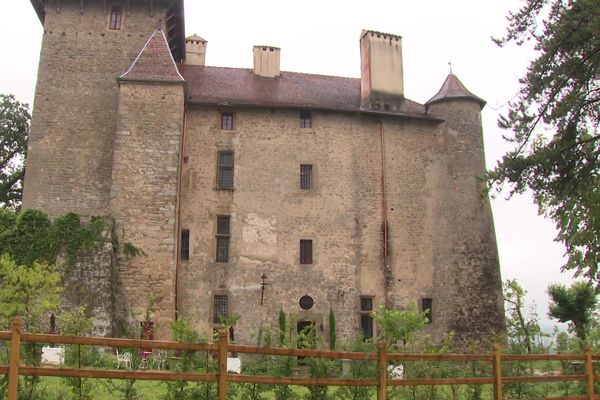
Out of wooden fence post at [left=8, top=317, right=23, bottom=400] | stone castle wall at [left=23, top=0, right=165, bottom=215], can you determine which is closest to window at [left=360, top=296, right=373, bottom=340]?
stone castle wall at [left=23, top=0, right=165, bottom=215]

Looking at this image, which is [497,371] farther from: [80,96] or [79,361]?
[80,96]

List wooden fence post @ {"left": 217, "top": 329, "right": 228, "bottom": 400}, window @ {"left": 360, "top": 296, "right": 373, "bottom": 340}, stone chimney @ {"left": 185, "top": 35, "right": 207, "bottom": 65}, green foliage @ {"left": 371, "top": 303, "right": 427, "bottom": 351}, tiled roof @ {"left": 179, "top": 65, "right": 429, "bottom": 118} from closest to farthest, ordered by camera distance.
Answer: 1. wooden fence post @ {"left": 217, "top": 329, "right": 228, "bottom": 400}
2. green foliage @ {"left": 371, "top": 303, "right": 427, "bottom": 351}
3. window @ {"left": 360, "top": 296, "right": 373, "bottom": 340}
4. tiled roof @ {"left": 179, "top": 65, "right": 429, "bottom": 118}
5. stone chimney @ {"left": 185, "top": 35, "right": 207, "bottom": 65}

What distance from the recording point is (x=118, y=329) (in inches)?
805

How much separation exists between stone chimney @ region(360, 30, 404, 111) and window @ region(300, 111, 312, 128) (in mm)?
2460

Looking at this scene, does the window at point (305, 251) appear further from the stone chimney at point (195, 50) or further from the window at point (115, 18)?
the window at point (115, 18)

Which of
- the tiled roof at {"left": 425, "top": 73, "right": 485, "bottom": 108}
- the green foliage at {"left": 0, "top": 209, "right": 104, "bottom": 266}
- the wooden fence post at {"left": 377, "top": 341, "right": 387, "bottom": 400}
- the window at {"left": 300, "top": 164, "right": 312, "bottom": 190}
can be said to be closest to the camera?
the wooden fence post at {"left": 377, "top": 341, "right": 387, "bottom": 400}

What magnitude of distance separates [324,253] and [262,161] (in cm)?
453

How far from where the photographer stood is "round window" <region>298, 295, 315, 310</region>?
23.7 m

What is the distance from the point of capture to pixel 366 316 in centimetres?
2425

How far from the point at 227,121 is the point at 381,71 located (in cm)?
736

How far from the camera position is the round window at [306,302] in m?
23.7

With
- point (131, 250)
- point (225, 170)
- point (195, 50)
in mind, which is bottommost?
point (131, 250)

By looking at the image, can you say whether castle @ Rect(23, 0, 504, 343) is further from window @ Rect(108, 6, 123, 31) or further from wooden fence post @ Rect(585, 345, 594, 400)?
wooden fence post @ Rect(585, 345, 594, 400)

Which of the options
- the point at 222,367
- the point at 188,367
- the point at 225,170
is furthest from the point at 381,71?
the point at 222,367
